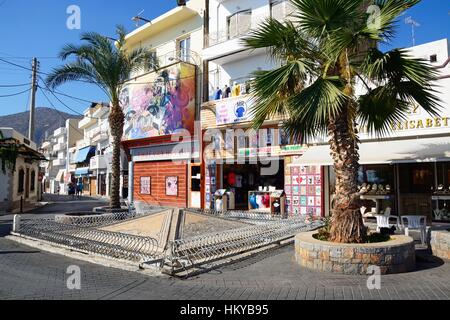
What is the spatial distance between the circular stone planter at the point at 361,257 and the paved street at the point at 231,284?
22 cm

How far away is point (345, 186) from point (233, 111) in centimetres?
1169

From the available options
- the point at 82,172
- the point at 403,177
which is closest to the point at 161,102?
the point at 403,177

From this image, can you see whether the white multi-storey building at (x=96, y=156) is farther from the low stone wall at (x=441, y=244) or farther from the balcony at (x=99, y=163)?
the low stone wall at (x=441, y=244)

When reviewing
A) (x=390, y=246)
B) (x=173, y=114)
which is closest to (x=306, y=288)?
(x=390, y=246)

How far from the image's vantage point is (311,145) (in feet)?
54.6

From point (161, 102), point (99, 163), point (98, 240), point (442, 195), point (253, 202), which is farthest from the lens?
point (99, 163)

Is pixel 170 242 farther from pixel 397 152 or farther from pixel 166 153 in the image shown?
pixel 166 153

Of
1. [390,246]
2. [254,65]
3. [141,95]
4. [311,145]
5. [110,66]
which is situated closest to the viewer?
[390,246]

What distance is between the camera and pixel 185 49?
81.0 ft

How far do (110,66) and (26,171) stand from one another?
15.8 meters

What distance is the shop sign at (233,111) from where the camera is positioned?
18592 mm

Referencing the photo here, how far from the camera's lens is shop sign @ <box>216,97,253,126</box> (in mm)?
18592
